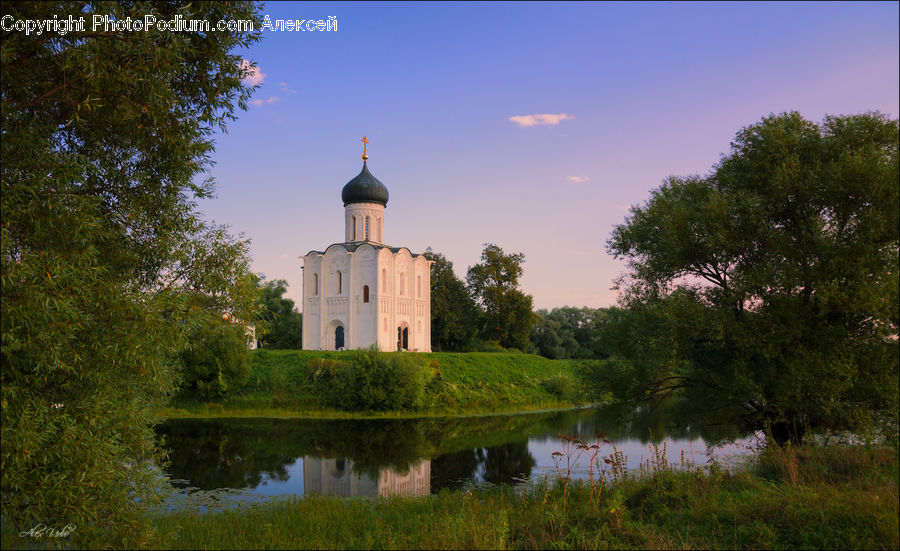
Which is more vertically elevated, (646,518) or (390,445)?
(646,518)

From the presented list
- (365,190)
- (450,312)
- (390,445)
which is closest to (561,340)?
(450,312)

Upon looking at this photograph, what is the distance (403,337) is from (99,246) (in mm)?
30837

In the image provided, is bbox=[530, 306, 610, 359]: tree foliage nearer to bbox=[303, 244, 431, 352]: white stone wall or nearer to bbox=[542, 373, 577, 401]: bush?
bbox=[303, 244, 431, 352]: white stone wall

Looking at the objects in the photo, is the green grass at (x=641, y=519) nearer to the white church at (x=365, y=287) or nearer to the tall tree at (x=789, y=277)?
the tall tree at (x=789, y=277)

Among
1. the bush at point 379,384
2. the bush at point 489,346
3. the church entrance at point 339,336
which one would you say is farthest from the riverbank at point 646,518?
the bush at point 489,346

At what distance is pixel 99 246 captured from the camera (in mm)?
6766

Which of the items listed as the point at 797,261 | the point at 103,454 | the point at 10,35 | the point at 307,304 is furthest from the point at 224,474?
the point at 307,304

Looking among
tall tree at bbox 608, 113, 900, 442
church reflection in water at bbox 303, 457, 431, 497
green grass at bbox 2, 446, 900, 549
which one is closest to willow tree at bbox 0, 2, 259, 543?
green grass at bbox 2, 446, 900, 549

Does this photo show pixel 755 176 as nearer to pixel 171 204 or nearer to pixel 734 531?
pixel 734 531

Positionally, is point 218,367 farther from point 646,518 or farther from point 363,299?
point 646,518

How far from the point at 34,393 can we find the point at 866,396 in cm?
1065

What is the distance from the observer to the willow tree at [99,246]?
555cm

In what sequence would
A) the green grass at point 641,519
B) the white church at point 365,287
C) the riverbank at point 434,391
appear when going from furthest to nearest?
1. the white church at point 365,287
2. the riverbank at point 434,391
3. the green grass at point 641,519

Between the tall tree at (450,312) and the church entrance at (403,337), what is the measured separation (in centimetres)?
491
